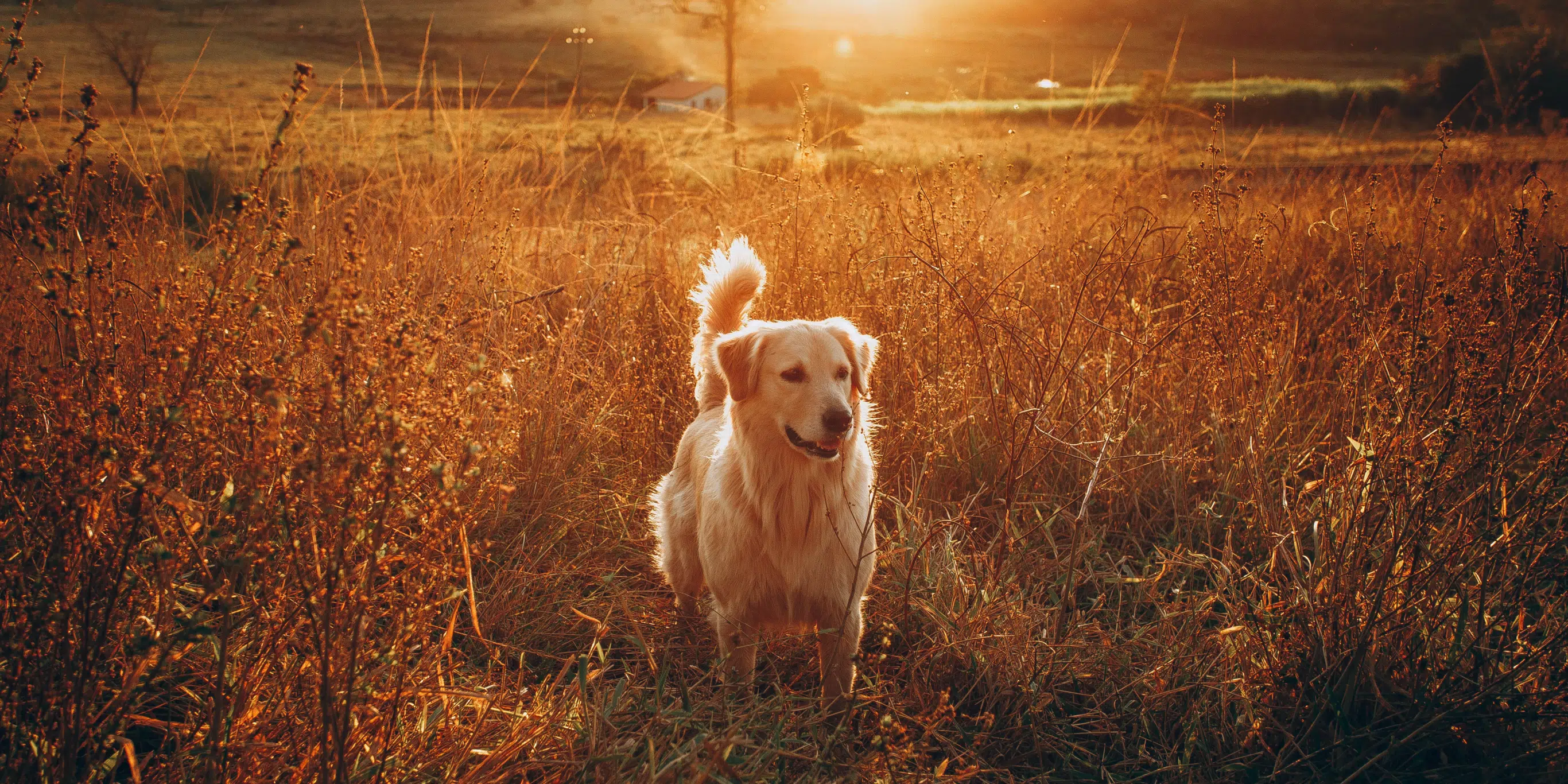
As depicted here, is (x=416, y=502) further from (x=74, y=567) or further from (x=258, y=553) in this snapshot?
(x=74, y=567)

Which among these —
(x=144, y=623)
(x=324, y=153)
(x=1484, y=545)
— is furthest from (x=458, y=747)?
(x=324, y=153)

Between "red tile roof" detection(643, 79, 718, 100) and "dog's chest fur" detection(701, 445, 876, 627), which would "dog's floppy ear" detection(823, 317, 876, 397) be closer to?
"dog's chest fur" detection(701, 445, 876, 627)

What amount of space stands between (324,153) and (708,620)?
18.2 feet

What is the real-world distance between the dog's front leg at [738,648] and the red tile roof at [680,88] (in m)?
23.7

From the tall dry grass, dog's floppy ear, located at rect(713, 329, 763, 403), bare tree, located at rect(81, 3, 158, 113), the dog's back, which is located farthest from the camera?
bare tree, located at rect(81, 3, 158, 113)

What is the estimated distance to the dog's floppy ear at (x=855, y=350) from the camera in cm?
263

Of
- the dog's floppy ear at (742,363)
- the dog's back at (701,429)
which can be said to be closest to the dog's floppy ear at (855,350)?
the dog's floppy ear at (742,363)

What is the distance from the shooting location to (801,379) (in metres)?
2.45

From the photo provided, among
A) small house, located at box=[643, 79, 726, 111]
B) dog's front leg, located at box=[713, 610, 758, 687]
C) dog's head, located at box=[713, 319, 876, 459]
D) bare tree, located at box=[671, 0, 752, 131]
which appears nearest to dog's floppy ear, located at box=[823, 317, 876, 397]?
dog's head, located at box=[713, 319, 876, 459]

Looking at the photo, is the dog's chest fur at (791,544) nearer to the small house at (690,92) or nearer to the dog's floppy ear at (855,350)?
the dog's floppy ear at (855,350)

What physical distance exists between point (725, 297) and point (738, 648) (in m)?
1.33

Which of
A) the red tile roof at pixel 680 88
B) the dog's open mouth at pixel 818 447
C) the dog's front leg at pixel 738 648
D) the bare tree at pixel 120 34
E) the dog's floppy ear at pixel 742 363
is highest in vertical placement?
the red tile roof at pixel 680 88

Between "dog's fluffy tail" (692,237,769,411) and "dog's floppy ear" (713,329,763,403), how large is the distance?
412 mm

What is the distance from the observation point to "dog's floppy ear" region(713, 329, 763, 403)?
253cm
